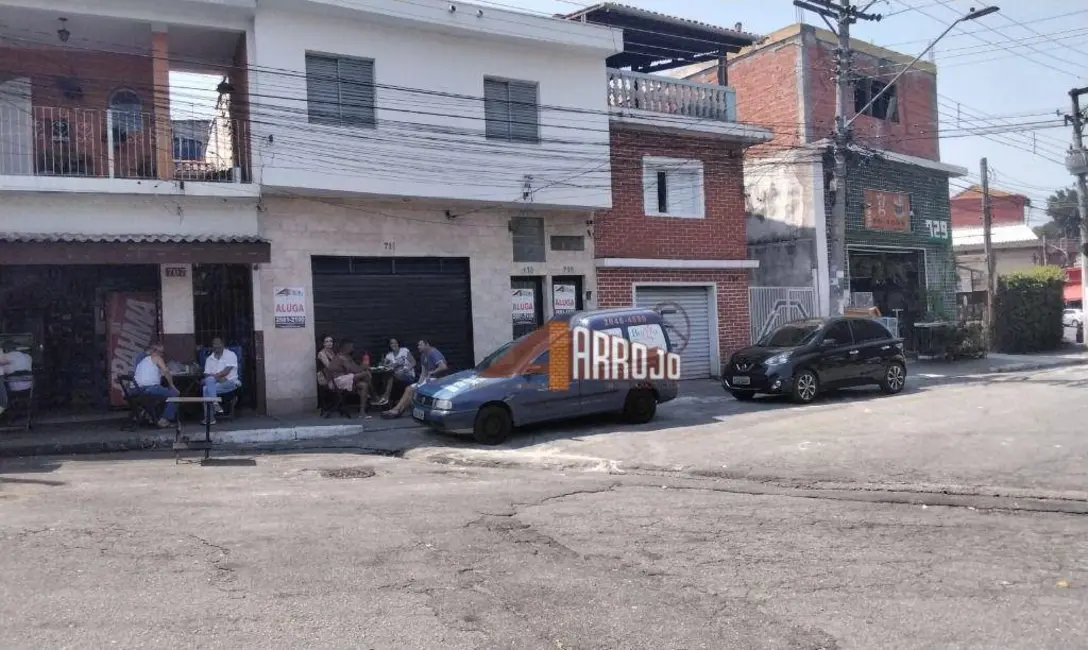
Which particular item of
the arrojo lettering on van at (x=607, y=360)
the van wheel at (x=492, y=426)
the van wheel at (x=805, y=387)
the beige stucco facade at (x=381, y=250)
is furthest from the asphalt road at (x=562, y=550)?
the van wheel at (x=805, y=387)

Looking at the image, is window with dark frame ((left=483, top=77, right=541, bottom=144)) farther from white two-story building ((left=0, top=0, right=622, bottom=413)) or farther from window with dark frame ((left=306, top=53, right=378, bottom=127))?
window with dark frame ((left=306, top=53, right=378, bottom=127))

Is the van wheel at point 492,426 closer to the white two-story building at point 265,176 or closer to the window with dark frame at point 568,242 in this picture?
the white two-story building at point 265,176

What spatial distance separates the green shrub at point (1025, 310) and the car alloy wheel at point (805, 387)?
1395cm

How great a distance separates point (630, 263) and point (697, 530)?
37.5 ft

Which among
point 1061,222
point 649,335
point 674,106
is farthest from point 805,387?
point 1061,222

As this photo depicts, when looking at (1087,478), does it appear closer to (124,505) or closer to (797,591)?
(797,591)

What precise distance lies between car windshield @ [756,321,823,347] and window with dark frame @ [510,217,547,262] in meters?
4.74

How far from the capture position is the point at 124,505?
7.55 m

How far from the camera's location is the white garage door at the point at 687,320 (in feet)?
61.1

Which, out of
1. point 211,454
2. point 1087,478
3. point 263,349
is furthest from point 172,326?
point 1087,478

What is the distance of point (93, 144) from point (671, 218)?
1128cm

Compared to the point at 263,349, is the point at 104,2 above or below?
above

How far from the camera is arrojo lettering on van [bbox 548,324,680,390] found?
12.2 m

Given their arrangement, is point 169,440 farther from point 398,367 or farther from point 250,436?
point 398,367
